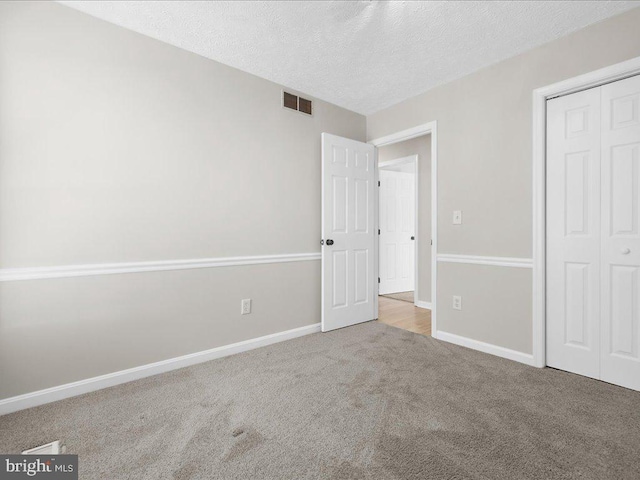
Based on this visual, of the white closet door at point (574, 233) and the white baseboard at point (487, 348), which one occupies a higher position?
the white closet door at point (574, 233)

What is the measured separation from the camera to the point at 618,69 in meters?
2.12

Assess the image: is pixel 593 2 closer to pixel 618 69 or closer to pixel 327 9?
pixel 618 69

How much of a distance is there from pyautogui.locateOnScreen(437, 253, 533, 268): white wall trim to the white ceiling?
1.67 meters

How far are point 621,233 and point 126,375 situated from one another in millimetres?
3553

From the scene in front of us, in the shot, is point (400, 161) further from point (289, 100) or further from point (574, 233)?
point (574, 233)

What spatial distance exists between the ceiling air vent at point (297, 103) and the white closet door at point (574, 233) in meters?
2.10

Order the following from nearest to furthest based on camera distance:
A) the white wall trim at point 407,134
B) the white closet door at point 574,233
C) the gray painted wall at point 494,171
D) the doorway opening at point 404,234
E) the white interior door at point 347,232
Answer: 1. the white closet door at point 574,233
2. the gray painted wall at point 494,171
3. the white wall trim at point 407,134
4. the white interior door at point 347,232
5. the doorway opening at point 404,234

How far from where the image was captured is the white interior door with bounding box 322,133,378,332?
11.0 feet

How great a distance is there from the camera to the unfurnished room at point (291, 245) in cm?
164

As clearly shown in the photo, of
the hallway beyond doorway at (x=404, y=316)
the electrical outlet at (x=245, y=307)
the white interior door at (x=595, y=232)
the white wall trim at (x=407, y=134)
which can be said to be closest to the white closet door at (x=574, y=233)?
the white interior door at (x=595, y=232)

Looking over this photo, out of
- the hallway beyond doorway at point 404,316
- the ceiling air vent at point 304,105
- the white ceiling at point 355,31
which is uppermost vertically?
the white ceiling at point 355,31

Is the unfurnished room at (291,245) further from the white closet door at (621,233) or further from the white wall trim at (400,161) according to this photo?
the white wall trim at (400,161)

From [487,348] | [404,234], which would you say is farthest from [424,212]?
[487,348]

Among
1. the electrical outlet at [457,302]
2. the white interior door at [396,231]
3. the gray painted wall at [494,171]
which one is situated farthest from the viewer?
the white interior door at [396,231]
